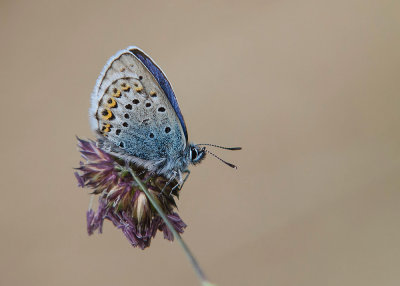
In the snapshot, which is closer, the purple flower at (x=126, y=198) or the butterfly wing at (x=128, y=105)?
the purple flower at (x=126, y=198)

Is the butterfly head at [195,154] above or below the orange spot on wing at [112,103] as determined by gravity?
below

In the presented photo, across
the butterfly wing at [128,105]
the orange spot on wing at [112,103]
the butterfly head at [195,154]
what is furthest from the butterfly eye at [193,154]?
the orange spot on wing at [112,103]

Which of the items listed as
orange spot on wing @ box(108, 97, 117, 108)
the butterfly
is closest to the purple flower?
the butterfly

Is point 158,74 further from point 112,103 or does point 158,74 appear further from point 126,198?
point 126,198

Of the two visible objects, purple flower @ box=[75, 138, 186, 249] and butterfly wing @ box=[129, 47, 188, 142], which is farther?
butterfly wing @ box=[129, 47, 188, 142]

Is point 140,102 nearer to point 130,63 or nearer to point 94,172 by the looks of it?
point 130,63

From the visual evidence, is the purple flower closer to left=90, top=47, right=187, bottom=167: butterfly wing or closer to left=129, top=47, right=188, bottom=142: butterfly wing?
left=90, top=47, right=187, bottom=167: butterfly wing

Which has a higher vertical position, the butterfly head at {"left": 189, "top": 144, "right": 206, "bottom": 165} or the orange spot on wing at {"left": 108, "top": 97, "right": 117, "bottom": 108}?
the orange spot on wing at {"left": 108, "top": 97, "right": 117, "bottom": 108}

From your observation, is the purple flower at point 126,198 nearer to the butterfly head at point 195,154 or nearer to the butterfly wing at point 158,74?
the butterfly head at point 195,154
